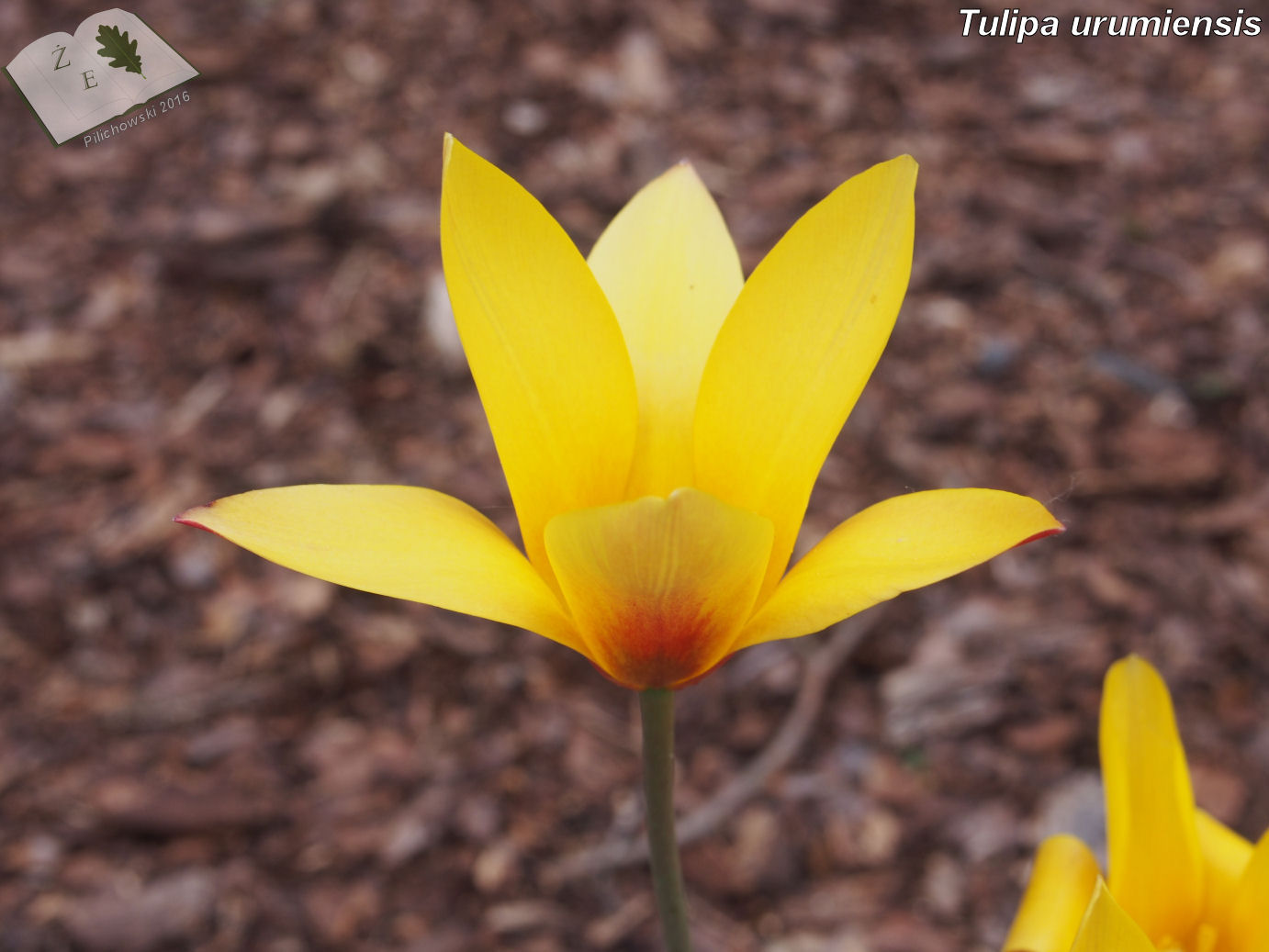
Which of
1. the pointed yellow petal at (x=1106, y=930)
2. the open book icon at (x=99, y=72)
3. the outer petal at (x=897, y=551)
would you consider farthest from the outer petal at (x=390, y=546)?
the open book icon at (x=99, y=72)

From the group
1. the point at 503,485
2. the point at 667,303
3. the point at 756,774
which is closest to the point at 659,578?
the point at 667,303

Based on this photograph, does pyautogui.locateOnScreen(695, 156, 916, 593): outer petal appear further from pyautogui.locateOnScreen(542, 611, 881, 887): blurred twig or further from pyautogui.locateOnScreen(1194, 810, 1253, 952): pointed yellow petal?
pyautogui.locateOnScreen(542, 611, 881, 887): blurred twig

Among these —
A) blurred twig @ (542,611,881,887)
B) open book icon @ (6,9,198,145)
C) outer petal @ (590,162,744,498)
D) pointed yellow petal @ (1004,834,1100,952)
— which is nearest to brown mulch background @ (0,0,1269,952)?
blurred twig @ (542,611,881,887)

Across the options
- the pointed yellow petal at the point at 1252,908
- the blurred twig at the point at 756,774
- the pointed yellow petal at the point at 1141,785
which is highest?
the pointed yellow petal at the point at 1141,785

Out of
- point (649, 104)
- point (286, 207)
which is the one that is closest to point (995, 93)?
point (649, 104)

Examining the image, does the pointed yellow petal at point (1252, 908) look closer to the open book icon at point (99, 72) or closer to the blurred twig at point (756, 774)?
the blurred twig at point (756, 774)

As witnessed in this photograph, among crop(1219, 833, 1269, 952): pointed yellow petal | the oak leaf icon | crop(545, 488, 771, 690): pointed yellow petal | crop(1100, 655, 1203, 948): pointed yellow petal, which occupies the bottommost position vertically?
crop(1219, 833, 1269, 952): pointed yellow petal

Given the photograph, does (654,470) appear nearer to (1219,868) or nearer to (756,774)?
(1219,868)
